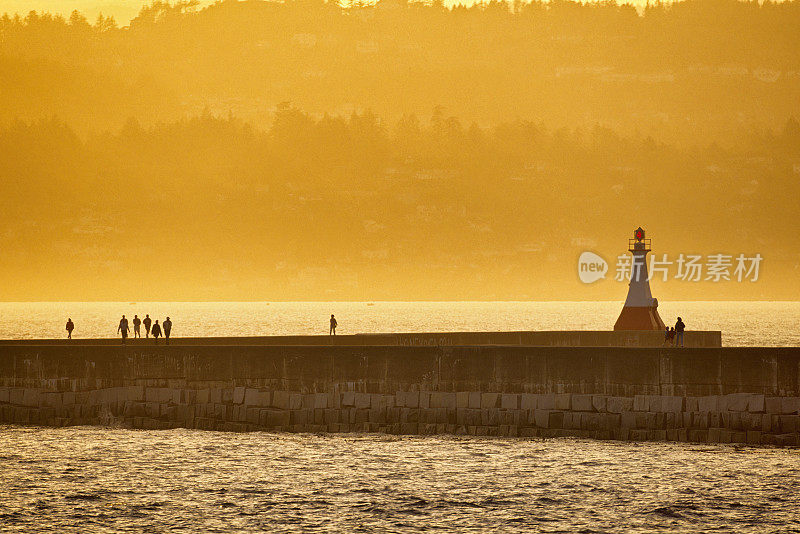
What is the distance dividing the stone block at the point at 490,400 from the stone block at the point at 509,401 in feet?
0.54

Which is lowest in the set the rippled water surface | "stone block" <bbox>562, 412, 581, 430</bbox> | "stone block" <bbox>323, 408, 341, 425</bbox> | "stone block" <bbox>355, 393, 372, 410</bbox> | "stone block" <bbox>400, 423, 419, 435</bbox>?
the rippled water surface

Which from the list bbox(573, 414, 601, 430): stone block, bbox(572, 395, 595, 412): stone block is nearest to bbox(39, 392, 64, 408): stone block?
bbox(572, 395, 595, 412): stone block

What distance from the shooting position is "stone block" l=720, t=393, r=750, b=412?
34156 millimetres

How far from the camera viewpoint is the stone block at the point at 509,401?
1431 inches

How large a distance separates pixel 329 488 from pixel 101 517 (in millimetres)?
6540

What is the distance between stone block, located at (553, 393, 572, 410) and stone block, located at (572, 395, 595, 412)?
13 centimetres

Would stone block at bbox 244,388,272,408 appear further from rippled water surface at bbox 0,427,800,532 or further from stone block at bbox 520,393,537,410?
stone block at bbox 520,393,537,410

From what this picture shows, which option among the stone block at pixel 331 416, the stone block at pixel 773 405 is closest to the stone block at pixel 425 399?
the stone block at pixel 331 416

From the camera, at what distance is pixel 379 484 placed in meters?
32.1

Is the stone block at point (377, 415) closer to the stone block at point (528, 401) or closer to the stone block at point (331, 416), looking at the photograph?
the stone block at point (331, 416)

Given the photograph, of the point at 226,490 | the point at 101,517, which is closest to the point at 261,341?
the point at 226,490

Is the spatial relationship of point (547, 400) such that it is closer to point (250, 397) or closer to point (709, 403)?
point (709, 403)

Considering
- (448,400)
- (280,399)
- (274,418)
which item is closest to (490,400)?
(448,400)

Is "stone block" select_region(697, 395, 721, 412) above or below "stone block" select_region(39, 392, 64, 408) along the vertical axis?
above
